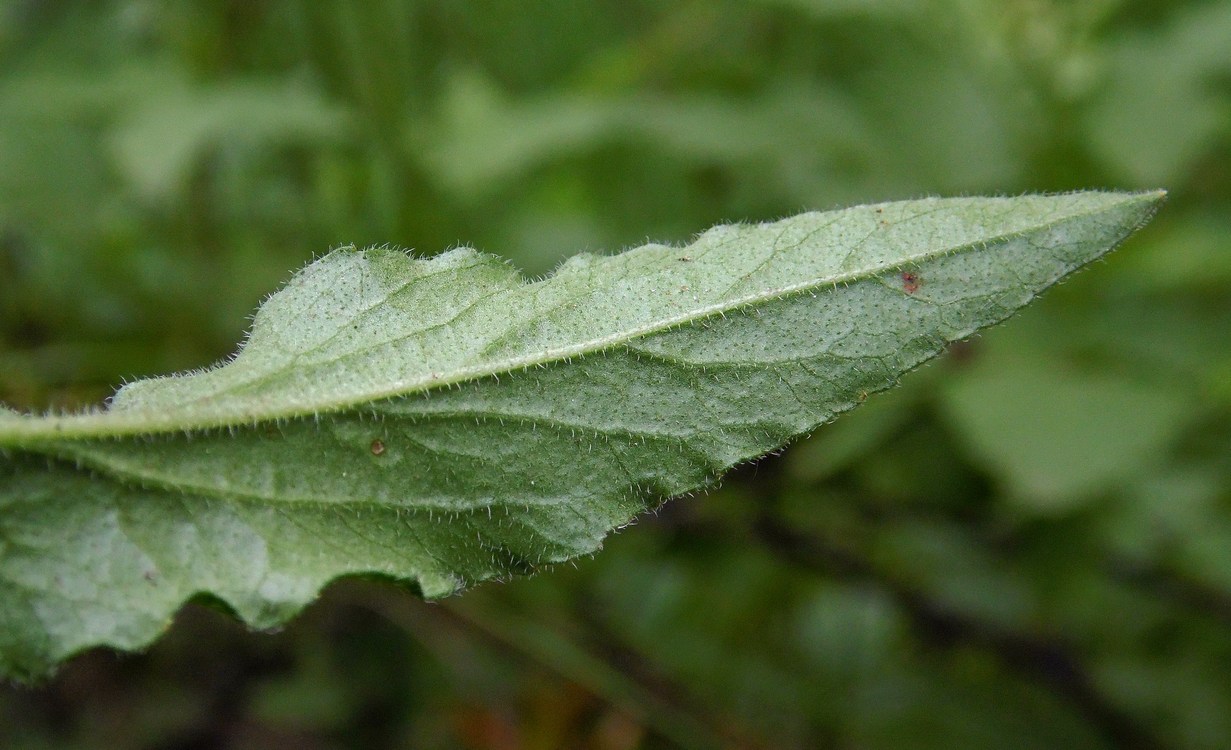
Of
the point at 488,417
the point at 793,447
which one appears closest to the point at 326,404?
the point at 488,417

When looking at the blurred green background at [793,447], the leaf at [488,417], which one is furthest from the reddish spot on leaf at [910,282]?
the blurred green background at [793,447]

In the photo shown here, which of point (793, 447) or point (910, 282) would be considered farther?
point (793, 447)

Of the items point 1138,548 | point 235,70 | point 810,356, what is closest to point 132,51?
point 235,70

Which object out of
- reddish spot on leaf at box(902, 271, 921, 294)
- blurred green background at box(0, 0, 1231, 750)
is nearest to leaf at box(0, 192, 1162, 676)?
reddish spot on leaf at box(902, 271, 921, 294)

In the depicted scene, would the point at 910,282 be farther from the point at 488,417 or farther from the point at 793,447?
the point at 793,447

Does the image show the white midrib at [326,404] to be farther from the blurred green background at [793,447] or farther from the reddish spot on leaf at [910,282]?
the blurred green background at [793,447]

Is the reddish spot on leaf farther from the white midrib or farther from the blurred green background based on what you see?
the blurred green background
